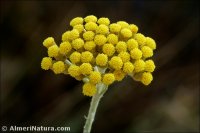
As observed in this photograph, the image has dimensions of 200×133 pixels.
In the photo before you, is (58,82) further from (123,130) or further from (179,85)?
(179,85)

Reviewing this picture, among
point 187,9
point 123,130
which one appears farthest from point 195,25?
point 123,130

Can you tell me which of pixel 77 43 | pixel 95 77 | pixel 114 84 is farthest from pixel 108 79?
pixel 114 84

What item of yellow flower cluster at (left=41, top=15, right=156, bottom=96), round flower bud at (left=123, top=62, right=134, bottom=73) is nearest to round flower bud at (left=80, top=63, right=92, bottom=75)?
yellow flower cluster at (left=41, top=15, right=156, bottom=96)

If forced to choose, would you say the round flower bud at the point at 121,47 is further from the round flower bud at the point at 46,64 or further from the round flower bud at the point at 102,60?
the round flower bud at the point at 46,64

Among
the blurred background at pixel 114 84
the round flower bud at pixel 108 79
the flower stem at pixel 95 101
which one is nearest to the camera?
the round flower bud at pixel 108 79

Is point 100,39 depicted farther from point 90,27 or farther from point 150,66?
point 150,66

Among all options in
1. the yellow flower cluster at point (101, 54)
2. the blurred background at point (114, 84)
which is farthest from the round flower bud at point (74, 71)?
the blurred background at point (114, 84)
